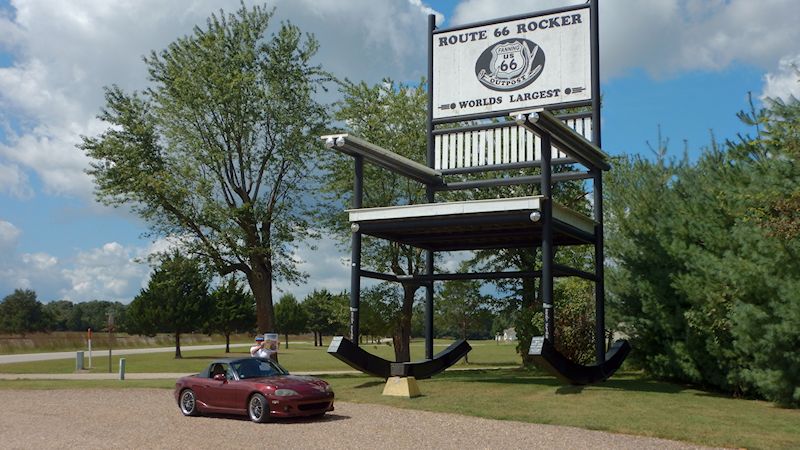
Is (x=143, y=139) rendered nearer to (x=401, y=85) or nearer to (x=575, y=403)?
(x=401, y=85)

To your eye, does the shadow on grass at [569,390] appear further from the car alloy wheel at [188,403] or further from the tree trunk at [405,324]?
the tree trunk at [405,324]

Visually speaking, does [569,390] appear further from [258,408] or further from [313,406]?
[258,408]

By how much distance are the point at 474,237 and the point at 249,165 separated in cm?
1224

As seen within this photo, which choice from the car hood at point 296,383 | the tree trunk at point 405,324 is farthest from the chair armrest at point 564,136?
the tree trunk at point 405,324

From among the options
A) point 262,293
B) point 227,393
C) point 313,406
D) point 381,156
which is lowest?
point 313,406

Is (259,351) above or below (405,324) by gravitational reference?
below

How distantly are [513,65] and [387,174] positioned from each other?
10.4 m

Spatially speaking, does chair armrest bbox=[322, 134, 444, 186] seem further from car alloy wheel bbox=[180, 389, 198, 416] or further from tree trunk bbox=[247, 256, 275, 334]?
tree trunk bbox=[247, 256, 275, 334]

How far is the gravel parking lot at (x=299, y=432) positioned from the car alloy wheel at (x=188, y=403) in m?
0.17

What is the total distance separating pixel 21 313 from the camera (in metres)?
97.7

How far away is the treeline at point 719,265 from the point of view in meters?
13.2

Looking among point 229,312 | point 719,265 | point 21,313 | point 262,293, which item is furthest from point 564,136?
point 21,313

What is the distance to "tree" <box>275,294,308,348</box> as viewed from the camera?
85.8 metres

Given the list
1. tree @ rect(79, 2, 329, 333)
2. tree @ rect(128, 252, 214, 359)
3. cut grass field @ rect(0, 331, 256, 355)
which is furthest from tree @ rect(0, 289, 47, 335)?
tree @ rect(79, 2, 329, 333)
